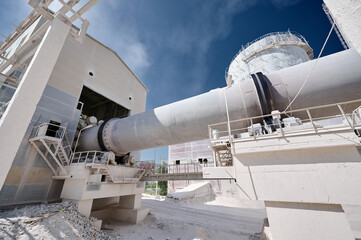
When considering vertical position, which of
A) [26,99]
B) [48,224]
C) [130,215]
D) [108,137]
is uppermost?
[108,137]

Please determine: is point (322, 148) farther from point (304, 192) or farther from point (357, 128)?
point (304, 192)

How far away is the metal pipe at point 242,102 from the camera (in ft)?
16.8

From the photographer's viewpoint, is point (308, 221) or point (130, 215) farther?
point (130, 215)

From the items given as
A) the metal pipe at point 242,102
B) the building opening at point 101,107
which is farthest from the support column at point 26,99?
the building opening at point 101,107

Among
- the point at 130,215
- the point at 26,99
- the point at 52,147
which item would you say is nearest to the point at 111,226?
the point at 130,215

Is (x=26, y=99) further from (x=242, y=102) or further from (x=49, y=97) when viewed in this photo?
(x=49, y=97)

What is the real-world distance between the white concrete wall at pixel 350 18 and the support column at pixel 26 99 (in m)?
5.79

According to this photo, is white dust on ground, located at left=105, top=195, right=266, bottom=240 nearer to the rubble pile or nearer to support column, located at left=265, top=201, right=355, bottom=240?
the rubble pile

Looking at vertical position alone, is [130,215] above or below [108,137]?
below

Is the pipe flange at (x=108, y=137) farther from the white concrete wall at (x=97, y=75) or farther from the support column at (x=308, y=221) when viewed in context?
the support column at (x=308, y=221)

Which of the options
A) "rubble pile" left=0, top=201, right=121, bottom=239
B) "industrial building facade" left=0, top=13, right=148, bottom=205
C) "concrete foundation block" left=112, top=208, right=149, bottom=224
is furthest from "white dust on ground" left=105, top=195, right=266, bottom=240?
"industrial building facade" left=0, top=13, right=148, bottom=205

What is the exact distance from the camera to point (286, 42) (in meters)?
20.4

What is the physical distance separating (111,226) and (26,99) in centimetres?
1053

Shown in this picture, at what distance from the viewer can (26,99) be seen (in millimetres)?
3838
